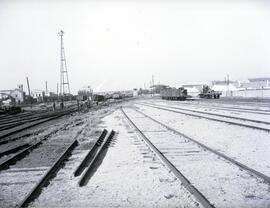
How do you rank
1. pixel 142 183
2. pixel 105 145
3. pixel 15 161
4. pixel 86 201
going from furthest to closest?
pixel 105 145 → pixel 15 161 → pixel 142 183 → pixel 86 201

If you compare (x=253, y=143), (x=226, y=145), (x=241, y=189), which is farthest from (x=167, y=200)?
(x=253, y=143)

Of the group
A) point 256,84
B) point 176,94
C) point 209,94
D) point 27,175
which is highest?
point 256,84

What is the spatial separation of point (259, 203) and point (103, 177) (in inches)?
129

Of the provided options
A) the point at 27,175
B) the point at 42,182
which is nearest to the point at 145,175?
the point at 42,182

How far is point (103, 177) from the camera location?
652 centimetres

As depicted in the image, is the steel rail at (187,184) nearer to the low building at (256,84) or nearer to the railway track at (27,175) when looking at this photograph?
the railway track at (27,175)

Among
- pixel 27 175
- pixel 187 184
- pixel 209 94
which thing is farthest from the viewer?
pixel 209 94

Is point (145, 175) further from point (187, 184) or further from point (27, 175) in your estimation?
point (27, 175)

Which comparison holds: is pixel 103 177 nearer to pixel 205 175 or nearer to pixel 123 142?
pixel 205 175

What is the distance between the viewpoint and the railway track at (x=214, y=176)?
492 cm

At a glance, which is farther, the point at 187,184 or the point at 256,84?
the point at 256,84

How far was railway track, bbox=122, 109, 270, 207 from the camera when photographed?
4918 mm

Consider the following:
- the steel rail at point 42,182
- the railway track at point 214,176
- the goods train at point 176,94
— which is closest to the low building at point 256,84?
the goods train at point 176,94

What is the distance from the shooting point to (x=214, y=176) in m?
6.22
